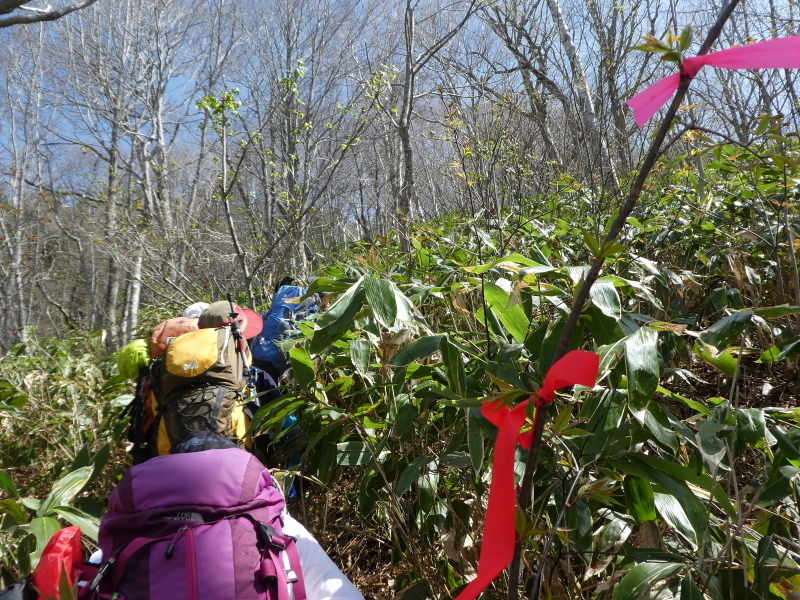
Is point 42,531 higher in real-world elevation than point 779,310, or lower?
lower

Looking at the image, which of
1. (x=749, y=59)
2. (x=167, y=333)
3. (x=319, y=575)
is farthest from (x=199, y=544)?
(x=167, y=333)

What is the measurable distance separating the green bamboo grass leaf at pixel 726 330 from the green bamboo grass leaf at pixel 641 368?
211 mm

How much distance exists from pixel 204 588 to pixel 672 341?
4.33ft

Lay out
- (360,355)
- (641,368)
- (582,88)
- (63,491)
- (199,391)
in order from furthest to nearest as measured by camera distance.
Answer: (582,88) < (199,391) < (63,491) < (360,355) < (641,368)

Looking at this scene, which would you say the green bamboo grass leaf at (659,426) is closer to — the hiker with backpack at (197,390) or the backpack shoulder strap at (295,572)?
the backpack shoulder strap at (295,572)

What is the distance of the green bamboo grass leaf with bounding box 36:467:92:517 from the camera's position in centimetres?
148

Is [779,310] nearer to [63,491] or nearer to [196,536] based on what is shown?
[196,536]

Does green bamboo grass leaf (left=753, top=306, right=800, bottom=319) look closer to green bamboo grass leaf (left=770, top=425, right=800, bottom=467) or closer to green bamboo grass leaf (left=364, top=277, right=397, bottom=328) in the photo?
green bamboo grass leaf (left=770, top=425, right=800, bottom=467)

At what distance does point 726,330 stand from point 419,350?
1.98 ft

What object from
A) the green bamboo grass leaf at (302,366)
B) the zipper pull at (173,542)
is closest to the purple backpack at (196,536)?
the zipper pull at (173,542)

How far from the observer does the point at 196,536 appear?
1.31 m

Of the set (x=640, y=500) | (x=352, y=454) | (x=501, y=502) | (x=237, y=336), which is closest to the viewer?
(x=501, y=502)

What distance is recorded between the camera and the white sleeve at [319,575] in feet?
4.81

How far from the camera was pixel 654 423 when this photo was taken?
1.03 metres
